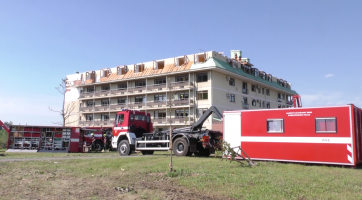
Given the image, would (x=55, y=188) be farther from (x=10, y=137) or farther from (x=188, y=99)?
(x=188, y=99)

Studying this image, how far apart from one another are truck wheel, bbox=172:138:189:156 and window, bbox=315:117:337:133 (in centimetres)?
732

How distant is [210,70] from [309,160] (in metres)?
31.4

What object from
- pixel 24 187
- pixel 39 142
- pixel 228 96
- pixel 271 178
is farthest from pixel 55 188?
pixel 228 96

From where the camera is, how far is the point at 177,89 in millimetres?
46906

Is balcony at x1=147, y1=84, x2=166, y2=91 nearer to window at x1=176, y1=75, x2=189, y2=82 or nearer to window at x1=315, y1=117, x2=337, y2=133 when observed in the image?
window at x1=176, y1=75, x2=189, y2=82

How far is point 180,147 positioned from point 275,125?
238 inches

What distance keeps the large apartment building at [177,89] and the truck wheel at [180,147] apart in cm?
1891

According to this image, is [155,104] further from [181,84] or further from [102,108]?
[102,108]

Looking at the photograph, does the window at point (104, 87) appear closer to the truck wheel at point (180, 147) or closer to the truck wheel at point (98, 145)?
the truck wheel at point (98, 145)

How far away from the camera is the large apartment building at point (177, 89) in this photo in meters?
45.6

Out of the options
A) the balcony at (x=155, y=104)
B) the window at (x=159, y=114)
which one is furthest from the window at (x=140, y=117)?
the window at (x=159, y=114)

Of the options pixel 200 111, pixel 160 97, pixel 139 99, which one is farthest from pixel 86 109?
pixel 200 111

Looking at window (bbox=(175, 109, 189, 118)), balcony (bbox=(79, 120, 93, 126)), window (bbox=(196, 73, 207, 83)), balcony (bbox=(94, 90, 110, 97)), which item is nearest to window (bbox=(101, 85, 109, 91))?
balcony (bbox=(94, 90, 110, 97))

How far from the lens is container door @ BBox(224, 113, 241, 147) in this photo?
54.1 ft
